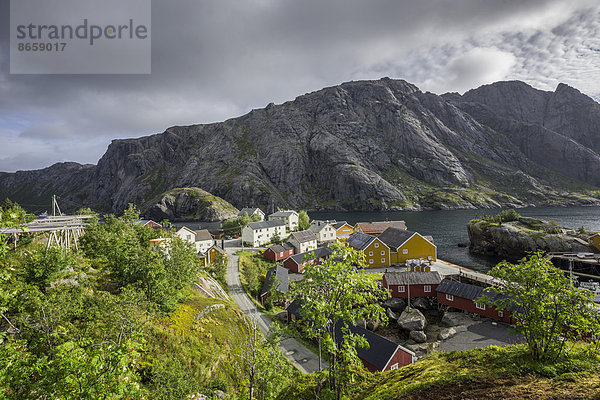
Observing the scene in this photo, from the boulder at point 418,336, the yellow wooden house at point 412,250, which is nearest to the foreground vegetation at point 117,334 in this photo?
the boulder at point 418,336

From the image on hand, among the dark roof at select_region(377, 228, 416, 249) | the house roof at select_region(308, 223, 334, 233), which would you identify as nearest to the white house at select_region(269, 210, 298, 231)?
the house roof at select_region(308, 223, 334, 233)

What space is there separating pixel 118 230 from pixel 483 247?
291 ft

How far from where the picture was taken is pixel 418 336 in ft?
106

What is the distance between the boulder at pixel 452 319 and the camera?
34.7m

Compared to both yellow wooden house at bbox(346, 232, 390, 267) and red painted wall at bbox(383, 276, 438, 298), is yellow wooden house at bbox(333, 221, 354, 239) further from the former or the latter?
red painted wall at bbox(383, 276, 438, 298)

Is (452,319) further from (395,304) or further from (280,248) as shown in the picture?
(280,248)

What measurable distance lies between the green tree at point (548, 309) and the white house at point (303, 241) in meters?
61.5

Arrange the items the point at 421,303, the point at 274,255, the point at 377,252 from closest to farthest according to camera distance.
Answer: the point at 421,303
the point at 377,252
the point at 274,255

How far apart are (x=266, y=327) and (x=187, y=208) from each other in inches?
6100

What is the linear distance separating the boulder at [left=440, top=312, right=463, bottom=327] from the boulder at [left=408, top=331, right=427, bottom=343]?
484cm

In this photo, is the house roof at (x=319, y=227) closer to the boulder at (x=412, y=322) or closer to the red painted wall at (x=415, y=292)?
the red painted wall at (x=415, y=292)

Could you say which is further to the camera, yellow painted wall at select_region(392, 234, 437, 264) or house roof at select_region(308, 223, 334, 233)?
house roof at select_region(308, 223, 334, 233)

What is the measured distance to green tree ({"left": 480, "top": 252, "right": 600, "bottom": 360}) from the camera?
8.88 metres

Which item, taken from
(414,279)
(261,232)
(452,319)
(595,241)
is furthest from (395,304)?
(595,241)
